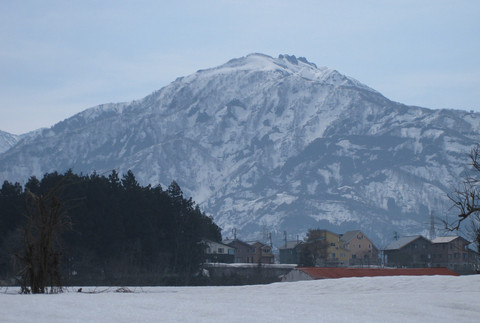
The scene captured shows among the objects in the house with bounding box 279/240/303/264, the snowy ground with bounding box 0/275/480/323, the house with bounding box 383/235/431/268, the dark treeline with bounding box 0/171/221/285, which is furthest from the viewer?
the house with bounding box 279/240/303/264

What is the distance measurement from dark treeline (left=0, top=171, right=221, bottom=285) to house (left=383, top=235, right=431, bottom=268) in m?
60.6

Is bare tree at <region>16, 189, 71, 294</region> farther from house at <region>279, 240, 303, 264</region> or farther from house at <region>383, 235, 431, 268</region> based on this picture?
house at <region>279, 240, 303, 264</region>

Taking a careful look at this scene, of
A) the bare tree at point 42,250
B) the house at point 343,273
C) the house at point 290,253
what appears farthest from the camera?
the house at point 290,253

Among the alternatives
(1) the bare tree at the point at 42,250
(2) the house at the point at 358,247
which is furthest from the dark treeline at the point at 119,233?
(2) the house at the point at 358,247

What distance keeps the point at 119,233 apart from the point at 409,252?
76.9 meters

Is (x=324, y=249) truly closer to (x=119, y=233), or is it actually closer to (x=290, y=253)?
(x=290, y=253)

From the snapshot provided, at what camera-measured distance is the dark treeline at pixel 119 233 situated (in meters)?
56.0

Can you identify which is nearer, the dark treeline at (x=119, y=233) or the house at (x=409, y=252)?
the dark treeline at (x=119, y=233)

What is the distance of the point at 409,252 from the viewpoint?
126 m

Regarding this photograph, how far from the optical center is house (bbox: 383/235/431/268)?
12244cm

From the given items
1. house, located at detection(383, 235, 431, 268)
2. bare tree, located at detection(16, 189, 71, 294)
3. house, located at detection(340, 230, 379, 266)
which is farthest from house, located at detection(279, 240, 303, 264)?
bare tree, located at detection(16, 189, 71, 294)

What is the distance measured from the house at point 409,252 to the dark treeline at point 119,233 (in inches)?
2387

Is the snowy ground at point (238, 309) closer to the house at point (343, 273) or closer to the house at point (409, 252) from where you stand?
the house at point (343, 273)

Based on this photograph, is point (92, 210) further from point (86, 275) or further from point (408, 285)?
point (408, 285)
